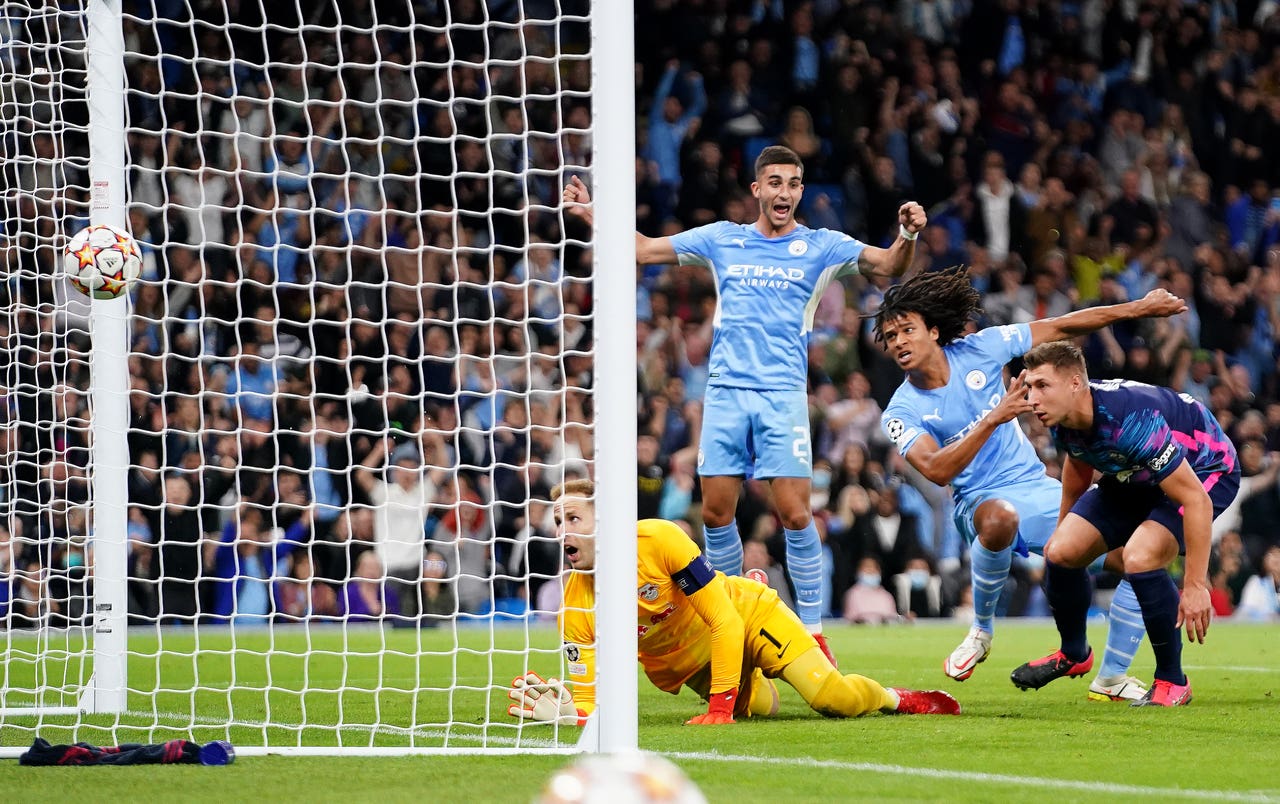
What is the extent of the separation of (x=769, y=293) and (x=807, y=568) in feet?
4.64

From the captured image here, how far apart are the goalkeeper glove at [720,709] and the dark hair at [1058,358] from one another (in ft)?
5.79

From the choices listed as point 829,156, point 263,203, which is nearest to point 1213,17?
point 829,156

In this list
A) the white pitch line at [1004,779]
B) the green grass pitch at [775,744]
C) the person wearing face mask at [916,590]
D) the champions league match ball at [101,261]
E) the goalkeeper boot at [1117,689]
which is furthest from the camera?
the person wearing face mask at [916,590]

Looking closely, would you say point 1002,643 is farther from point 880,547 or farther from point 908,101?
point 908,101

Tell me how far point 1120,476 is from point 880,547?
21.7ft

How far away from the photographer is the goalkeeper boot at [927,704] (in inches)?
254

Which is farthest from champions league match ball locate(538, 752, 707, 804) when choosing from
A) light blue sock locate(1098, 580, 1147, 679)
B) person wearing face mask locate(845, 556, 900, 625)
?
person wearing face mask locate(845, 556, 900, 625)

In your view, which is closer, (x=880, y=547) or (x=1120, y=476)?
(x=1120, y=476)

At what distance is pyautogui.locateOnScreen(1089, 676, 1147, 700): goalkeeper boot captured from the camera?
704cm

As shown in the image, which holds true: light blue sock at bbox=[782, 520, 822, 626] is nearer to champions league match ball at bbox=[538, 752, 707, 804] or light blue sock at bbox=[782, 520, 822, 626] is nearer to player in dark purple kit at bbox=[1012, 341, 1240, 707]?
player in dark purple kit at bbox=[1012, 341, 1240, 707]

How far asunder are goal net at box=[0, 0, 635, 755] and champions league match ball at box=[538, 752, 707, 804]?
3855 millimetres

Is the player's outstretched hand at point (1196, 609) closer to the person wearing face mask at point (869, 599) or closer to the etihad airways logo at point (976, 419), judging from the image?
the etihad airways logo at point (976, 419)

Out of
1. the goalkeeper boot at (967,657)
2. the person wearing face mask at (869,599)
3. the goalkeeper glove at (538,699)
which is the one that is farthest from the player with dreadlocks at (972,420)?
the person wearing face mask at (869,599)

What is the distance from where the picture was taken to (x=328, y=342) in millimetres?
12305
